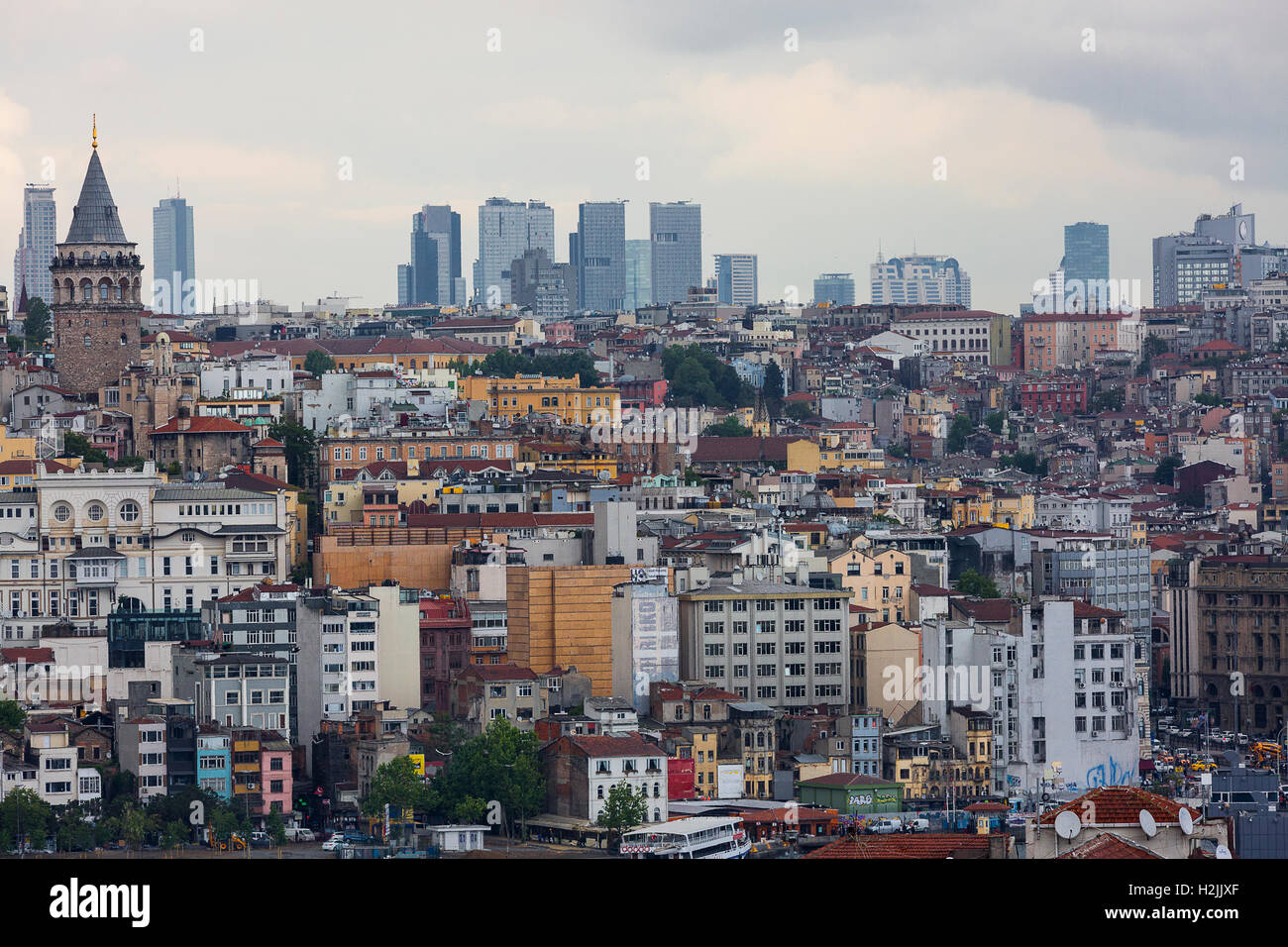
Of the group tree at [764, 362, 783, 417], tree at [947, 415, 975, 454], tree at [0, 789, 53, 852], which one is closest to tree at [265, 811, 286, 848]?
tree at [0, 789, 53, 852]

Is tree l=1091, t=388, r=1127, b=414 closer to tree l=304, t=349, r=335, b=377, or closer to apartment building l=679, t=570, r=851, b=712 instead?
tree l=304, t=349, r=335, b=377

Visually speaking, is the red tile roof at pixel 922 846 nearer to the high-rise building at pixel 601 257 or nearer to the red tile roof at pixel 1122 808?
the red tile roof at pixel 1122 808

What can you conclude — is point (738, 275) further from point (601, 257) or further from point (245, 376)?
point (245, 376)

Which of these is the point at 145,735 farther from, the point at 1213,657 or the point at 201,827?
the point at 1213,657

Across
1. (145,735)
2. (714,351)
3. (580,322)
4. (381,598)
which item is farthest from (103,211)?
(580,322)

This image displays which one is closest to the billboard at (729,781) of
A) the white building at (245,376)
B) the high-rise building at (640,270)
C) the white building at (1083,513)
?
the white building at (245,376)
